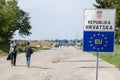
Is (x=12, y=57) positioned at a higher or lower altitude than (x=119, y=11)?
lower

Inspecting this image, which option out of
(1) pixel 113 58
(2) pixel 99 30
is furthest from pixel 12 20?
(2) pixel 99 30

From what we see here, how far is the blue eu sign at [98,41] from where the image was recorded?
12.1m

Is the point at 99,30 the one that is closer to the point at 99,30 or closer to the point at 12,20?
the point at 99,30

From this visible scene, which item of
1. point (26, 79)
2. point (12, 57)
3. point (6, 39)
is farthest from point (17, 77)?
point (6, 39)

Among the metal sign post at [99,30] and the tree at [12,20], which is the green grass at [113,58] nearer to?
the metal sign post at [99,30]

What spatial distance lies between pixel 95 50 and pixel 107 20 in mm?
881

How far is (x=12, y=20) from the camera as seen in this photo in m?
99.6

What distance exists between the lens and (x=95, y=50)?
12.2 m

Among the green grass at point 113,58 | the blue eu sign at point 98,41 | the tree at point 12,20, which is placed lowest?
the green grass at point 113,58

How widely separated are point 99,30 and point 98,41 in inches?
13.2

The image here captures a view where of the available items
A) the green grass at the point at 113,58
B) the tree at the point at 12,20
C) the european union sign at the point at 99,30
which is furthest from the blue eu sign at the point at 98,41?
the tree at the point at 12,20

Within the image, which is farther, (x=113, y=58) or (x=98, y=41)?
(x=113, y=58)

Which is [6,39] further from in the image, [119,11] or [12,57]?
[12,57]

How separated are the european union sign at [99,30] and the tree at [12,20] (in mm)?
72965
